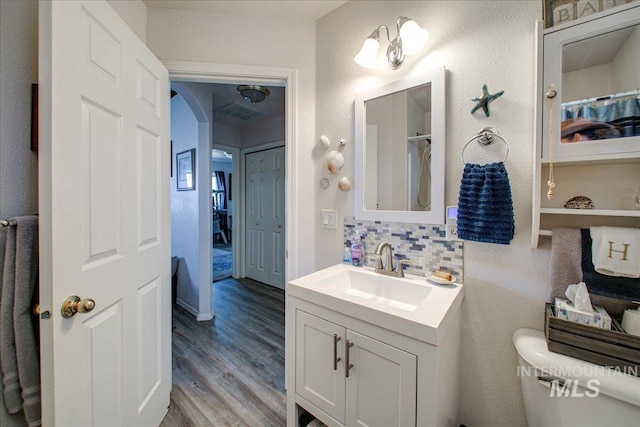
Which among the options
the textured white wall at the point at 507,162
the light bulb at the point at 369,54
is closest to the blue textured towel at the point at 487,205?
the textured white wall at the point at 507,162

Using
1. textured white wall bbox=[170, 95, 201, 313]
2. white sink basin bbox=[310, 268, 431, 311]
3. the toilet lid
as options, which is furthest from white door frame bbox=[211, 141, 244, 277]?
the toilet lid

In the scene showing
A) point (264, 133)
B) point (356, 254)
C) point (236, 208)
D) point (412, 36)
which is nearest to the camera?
point (412, 36)

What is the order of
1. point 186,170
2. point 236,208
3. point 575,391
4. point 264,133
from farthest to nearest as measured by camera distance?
point 236,208 → point 264,133 → point 186,170 → point 575,391

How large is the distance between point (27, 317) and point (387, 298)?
1.39 metres

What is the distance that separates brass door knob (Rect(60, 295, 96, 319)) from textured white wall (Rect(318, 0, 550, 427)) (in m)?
1.50

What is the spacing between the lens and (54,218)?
2.54 ft

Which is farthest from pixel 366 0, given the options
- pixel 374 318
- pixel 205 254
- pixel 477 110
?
pixel 205 254

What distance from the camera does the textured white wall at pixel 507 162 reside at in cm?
103

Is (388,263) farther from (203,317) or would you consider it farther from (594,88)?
(203,317)

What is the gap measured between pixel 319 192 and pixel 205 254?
169 cm

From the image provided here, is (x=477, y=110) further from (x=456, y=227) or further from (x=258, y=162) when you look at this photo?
(x=258, y=162)

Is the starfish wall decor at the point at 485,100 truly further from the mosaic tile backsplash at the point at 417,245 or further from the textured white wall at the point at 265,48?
the textured white wall at the point at 265,48

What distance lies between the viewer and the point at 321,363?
1114mm

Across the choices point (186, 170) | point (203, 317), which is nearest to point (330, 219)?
point (203, 317)
